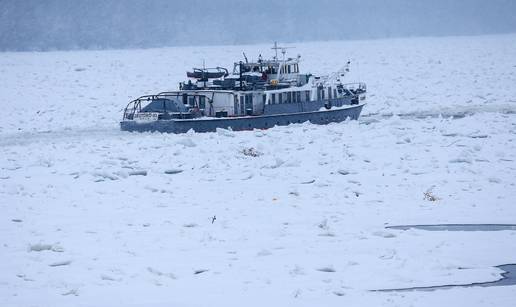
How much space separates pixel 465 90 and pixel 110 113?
57.6 ft

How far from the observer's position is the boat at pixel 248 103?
2798 centimetres

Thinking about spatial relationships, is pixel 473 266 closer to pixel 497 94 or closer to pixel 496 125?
pixel 496 125

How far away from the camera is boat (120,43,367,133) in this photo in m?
28.0

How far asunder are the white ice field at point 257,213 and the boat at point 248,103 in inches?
43.2

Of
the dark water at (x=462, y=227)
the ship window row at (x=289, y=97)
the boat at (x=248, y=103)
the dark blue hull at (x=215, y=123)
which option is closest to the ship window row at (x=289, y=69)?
the boat at (x=248, y=103)

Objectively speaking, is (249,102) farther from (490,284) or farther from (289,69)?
(490,284)

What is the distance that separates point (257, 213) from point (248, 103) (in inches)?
601

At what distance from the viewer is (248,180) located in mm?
17734

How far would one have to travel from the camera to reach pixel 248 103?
29391 mm

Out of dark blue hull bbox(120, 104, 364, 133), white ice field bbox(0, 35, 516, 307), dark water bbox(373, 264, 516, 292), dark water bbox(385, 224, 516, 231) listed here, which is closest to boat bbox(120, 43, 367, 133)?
dark blue hull bbox(120, 104, 364, 133)

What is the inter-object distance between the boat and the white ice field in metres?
1.10

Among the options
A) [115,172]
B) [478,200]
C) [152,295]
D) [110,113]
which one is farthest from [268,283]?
[110,113]

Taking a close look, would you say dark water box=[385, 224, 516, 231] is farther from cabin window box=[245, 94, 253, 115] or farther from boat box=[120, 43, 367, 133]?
cabin window box=[245, 94, 253, 115]

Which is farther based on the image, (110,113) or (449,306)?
(110,113)
